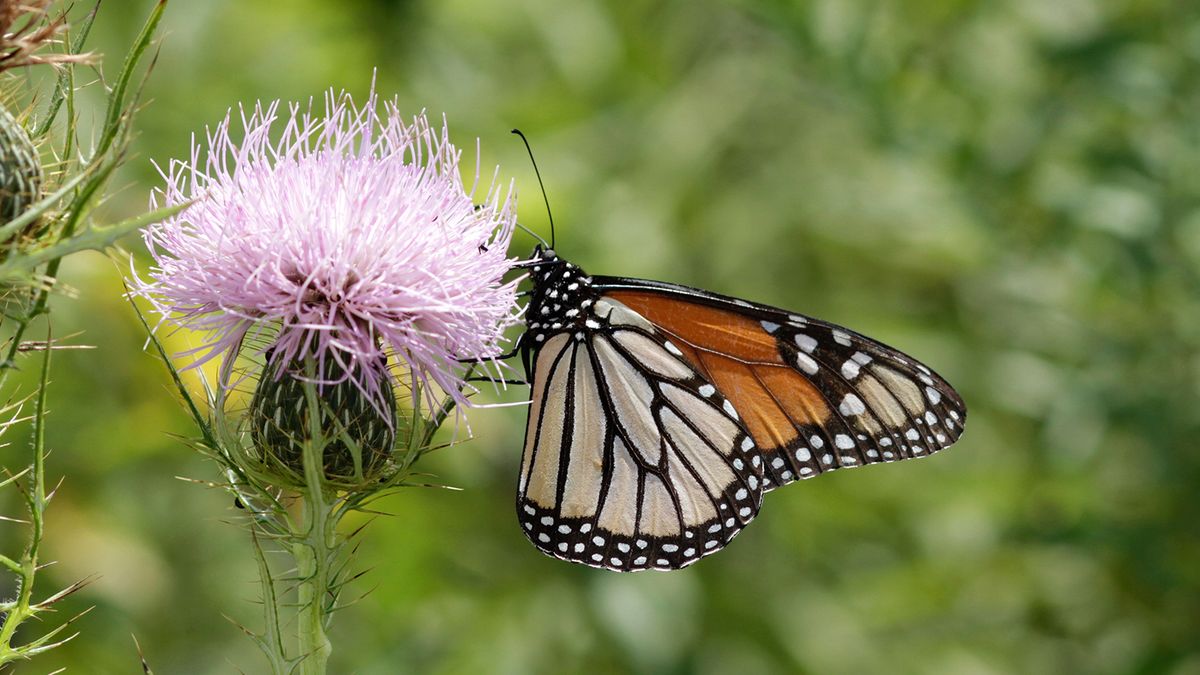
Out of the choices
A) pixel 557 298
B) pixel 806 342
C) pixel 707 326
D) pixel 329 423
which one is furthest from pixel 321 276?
pixel 806 342

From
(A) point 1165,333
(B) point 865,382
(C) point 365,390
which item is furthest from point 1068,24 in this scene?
(C) point 365,390

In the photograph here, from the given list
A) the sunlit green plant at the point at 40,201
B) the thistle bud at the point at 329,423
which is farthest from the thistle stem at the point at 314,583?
the sunlit green plant at the point at 40,201

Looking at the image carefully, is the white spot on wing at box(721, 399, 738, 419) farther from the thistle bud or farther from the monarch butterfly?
the thistle bud

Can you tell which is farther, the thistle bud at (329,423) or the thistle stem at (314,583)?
the thistle bud at (329,423)

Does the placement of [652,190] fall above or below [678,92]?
below

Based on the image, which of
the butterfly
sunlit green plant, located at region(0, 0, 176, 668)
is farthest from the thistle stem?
the butterfly

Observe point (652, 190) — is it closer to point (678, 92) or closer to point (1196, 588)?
point (678, 92)

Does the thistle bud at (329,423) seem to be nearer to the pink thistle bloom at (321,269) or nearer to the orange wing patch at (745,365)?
the pink thistle bloom at (321,269)
